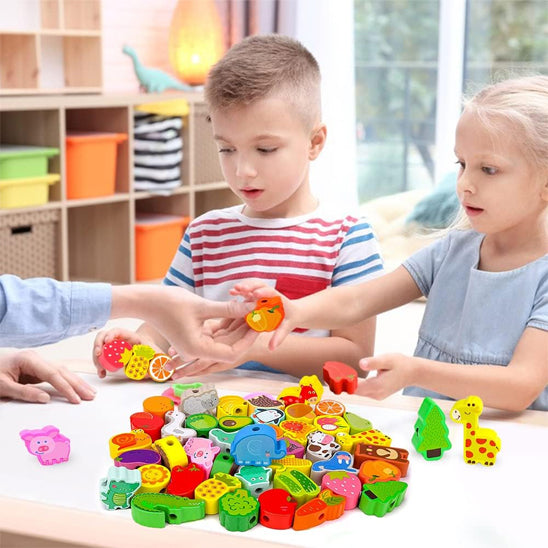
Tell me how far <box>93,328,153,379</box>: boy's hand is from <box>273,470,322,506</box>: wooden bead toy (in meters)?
0.38

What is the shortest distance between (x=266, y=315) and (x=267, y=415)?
130 mm

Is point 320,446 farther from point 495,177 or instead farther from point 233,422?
point 495,177

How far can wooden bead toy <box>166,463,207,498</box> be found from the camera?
30.2 inches

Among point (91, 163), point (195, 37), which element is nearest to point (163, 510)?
point (91, 163)

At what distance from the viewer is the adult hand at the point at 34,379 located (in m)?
1.03

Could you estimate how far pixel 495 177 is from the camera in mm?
1079

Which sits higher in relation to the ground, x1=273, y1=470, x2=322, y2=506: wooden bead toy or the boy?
the boy

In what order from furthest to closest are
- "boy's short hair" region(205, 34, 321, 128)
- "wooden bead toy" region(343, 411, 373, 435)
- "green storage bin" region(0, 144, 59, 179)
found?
"green storage bin" region(0, 144, 59, 179) < "boy's short hair" region(205, 34, 321, 128) < "wooden bead toy" region(343, 411, 373, 435)

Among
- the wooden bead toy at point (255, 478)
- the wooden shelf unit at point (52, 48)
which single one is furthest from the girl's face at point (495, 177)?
the wooden shelf unit at point (52, 48)

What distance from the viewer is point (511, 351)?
1.09m

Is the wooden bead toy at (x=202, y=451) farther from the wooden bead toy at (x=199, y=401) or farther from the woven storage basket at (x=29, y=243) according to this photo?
the woven storage basket at (x=29, y=243)

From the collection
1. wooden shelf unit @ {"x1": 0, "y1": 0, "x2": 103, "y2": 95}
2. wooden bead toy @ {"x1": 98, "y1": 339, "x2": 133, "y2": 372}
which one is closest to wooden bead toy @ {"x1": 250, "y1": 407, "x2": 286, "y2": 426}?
wooden bead toy @ {"x1": 98, "y1": 339, "x2": 133, "y2": 372}

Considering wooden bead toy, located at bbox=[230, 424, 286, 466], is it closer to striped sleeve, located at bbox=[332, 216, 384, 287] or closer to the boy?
the boy

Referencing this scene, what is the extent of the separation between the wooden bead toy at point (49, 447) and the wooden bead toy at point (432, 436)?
350 millimetres
